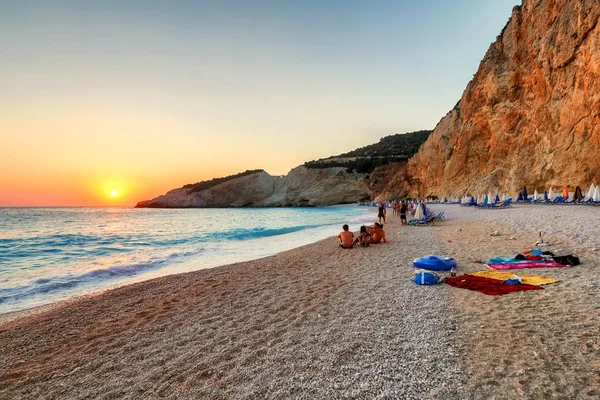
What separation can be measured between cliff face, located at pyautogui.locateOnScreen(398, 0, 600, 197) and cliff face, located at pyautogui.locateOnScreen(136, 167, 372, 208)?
41.7 meters

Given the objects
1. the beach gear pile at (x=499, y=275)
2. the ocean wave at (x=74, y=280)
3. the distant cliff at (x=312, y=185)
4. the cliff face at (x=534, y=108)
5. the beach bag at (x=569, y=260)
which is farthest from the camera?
the distant cliff at (x=312, y=185)

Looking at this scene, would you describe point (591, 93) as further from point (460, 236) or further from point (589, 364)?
point (589, 364)

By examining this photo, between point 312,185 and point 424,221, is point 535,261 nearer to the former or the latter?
point 424,221

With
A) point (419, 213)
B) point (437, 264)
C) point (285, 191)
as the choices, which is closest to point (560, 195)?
point (419, 213)

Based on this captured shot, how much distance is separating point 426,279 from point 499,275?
132 cm

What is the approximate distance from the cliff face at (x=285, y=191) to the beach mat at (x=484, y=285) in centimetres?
7258

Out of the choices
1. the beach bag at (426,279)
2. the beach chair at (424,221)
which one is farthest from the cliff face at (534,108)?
the beach bag at (426,279)

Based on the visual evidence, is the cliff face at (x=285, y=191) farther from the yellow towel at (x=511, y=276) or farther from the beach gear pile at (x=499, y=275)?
the yellow towel at (x=511, y=276)

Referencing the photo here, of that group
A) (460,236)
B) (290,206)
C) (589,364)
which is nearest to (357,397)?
(589,364)

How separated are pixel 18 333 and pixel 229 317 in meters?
3.04

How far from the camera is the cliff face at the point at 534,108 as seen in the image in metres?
20.8

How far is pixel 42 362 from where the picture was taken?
3.73 meters

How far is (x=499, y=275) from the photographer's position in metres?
5.83

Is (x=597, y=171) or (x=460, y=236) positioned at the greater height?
(x=597, y=171)
